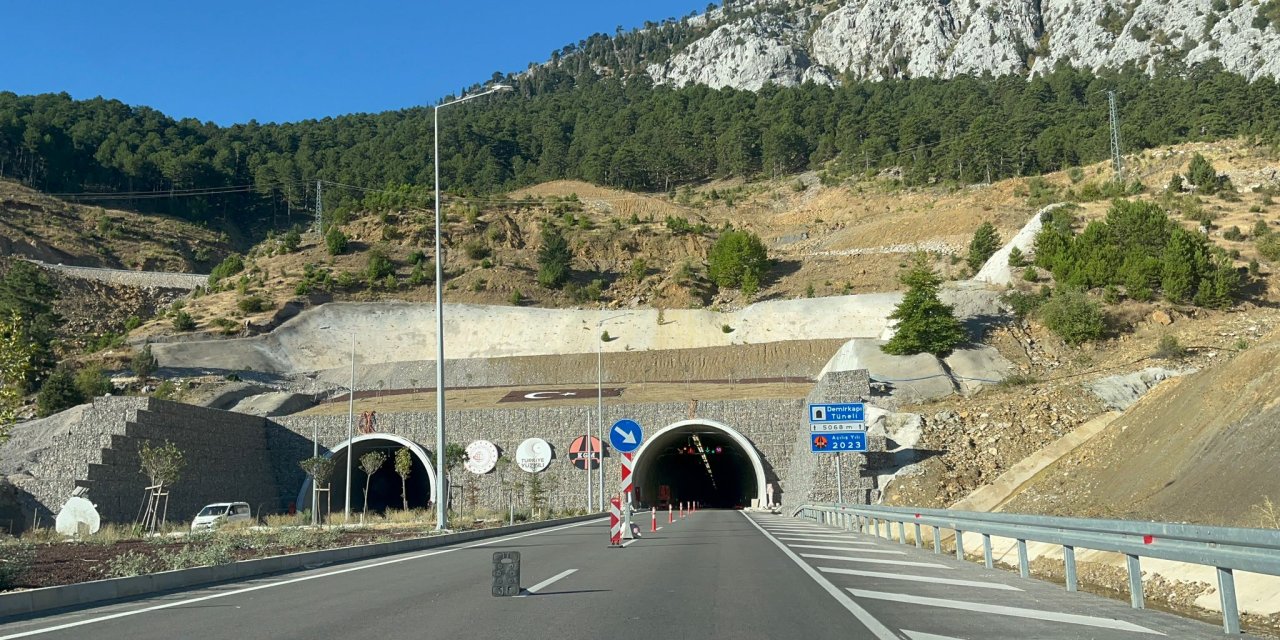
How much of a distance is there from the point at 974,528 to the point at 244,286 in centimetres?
8628

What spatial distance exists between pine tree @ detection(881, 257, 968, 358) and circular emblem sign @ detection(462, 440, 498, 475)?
23.4 meters

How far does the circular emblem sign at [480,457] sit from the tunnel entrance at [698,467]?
7.59 meters

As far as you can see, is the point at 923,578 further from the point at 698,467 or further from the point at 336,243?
the point at 336,243

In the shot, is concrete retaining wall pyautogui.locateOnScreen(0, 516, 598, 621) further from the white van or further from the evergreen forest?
the evergreen forest

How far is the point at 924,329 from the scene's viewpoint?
55.8m

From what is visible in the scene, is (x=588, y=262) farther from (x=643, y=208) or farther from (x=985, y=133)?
(x=985, y=133)

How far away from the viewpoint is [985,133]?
11806 centimetres

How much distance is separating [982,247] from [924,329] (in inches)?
1176

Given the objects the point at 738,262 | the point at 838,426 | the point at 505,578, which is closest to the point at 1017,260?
the point at 738,262

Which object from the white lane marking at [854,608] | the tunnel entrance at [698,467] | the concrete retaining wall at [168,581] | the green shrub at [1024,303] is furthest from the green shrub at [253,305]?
the white lane marking at [854,608]

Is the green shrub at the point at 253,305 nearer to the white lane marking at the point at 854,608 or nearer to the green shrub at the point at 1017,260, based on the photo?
the green shrub at the point at 1017,260

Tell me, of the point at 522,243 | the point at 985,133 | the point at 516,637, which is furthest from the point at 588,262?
the point at 516,637

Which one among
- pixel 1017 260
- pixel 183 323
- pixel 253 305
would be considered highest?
pixel 1017 260

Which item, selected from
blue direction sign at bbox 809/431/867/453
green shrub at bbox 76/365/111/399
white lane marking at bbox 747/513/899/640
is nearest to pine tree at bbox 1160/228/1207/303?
blue direction sign at bbox 809/431/867/453
